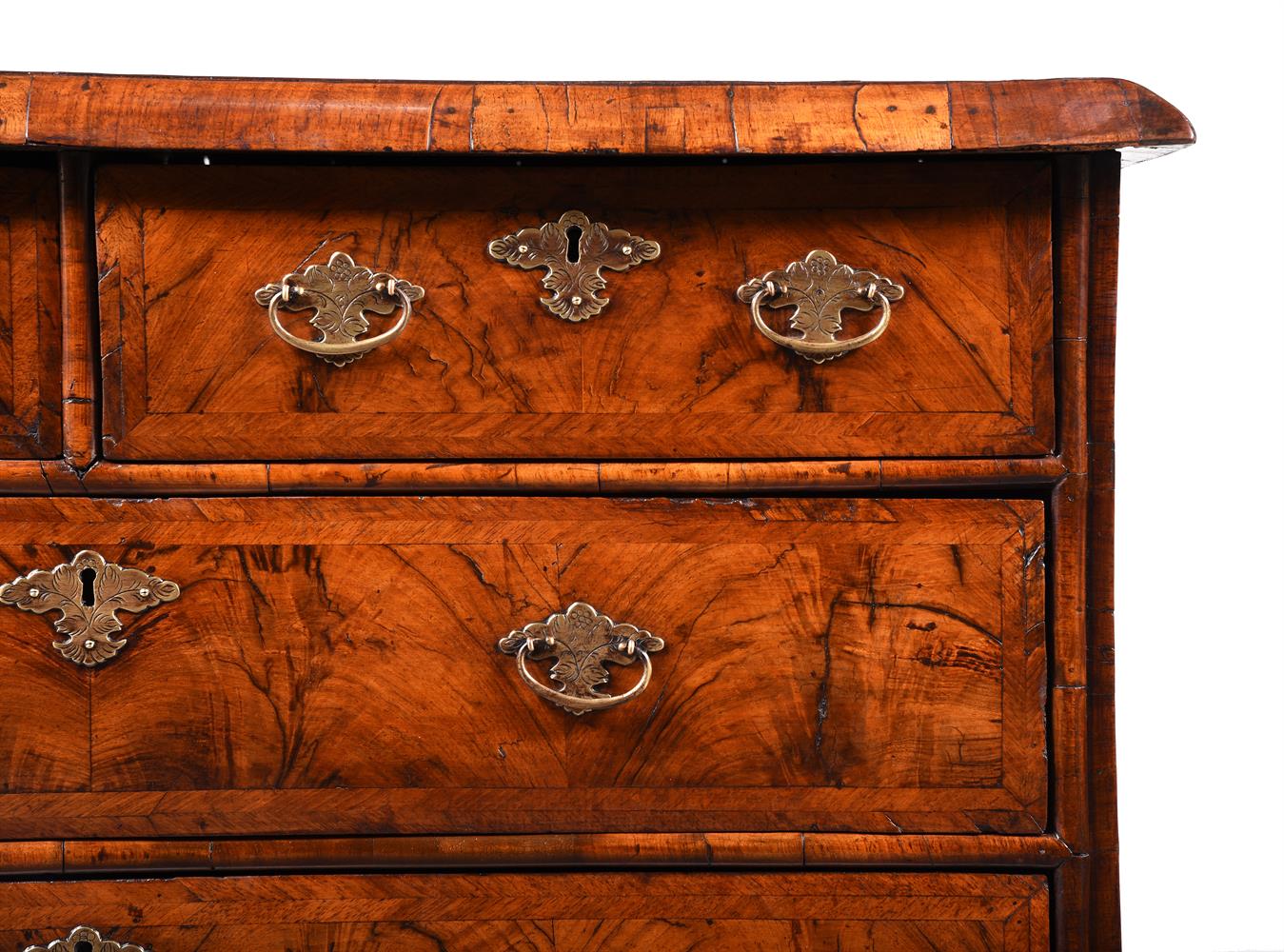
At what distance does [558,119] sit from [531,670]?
446 mm

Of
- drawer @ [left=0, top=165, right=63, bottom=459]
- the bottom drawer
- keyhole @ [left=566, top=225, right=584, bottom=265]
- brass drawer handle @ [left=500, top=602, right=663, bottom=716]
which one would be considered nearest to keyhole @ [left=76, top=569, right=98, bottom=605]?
drawer @ [left=0, top=165, right=63, bottom=459]

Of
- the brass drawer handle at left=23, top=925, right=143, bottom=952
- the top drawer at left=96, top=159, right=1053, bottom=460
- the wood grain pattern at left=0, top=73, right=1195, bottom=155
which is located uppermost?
the wood grain pattern at left=0, top=73, right=1195, bottom=155

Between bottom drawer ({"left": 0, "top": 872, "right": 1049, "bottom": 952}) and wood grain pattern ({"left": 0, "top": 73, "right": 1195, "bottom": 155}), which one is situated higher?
wood grain pattern ({"left": 0, "top": 73, "right": 1195, "bottom": 155})

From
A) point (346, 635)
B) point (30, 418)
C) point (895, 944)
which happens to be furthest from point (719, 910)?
point (30, 418)

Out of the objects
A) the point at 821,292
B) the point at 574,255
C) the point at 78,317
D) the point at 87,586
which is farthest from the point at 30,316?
the point at 821,292

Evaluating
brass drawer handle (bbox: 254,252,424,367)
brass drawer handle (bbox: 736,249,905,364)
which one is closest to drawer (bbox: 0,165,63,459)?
brass drawer handle (bbox: 254,252,424,367)

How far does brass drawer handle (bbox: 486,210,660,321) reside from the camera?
38.1 inches

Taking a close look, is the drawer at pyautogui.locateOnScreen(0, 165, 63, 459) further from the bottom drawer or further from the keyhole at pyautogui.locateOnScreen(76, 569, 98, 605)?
the bottom drawer

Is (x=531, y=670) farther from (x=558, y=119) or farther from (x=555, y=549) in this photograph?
(x=558, y=119)

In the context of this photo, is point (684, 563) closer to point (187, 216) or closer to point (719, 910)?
point (719, 910)

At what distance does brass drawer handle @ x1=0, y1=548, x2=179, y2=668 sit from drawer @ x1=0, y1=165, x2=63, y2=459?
0.10m

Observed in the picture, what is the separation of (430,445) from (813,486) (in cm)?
32

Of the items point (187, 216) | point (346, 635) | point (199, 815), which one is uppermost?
point (187, 216)

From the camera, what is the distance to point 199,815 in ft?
3.22
